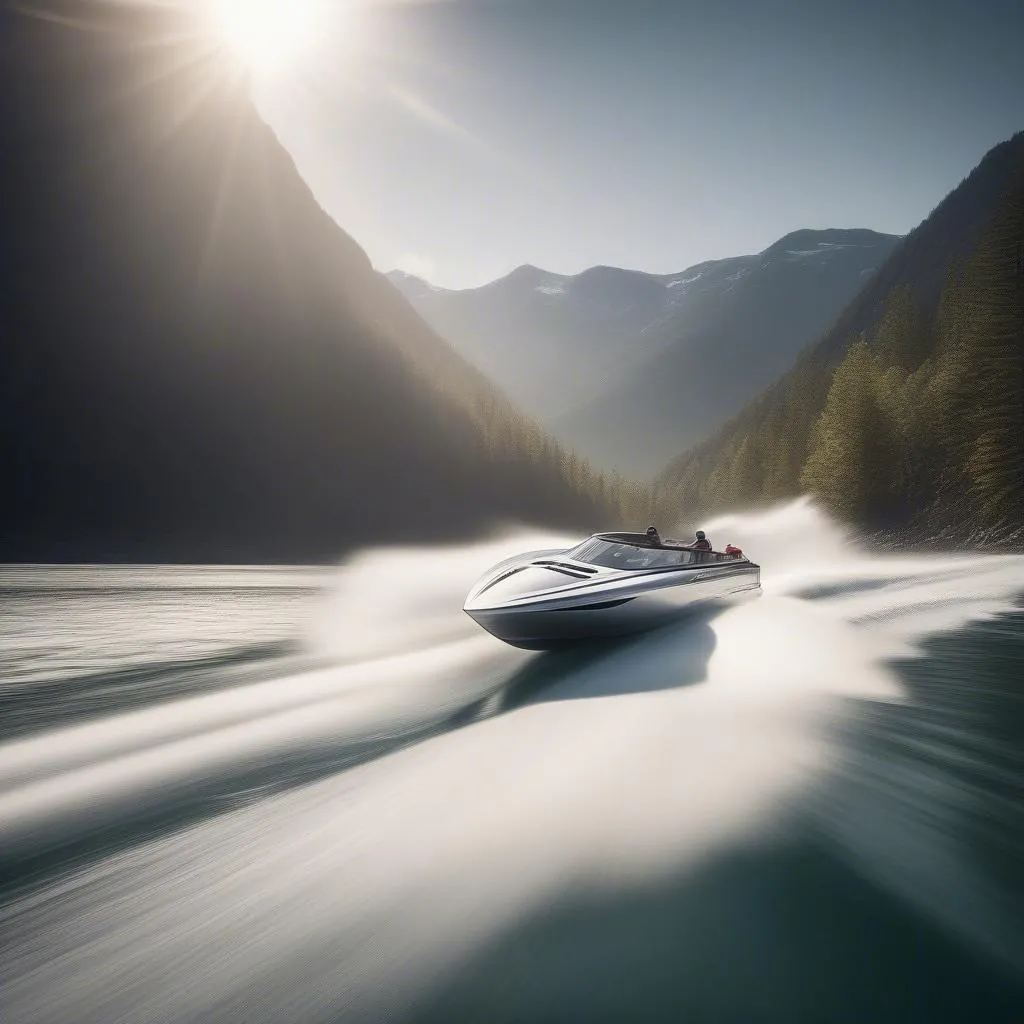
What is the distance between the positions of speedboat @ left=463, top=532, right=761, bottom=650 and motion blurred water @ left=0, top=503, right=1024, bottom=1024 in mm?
679

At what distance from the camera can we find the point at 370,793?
19.0ft

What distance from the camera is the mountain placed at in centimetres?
6862

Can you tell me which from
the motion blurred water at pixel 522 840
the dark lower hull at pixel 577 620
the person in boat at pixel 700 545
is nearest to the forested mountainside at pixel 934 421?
the person in boat at pixel 700 545

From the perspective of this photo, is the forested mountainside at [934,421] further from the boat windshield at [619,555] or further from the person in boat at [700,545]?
the boat windshield at [619,555]

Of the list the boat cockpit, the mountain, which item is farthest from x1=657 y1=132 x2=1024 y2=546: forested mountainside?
the mountain

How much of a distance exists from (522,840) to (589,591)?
209 inches

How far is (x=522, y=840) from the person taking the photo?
4.90m

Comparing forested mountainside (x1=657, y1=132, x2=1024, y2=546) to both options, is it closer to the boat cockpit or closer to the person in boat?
the person in boat

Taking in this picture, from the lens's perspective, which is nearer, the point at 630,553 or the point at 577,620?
the point at 577,620

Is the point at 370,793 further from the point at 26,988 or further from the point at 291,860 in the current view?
the point at 26,988

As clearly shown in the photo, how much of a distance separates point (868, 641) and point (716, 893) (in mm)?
9994

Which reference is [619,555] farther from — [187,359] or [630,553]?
[187,359]

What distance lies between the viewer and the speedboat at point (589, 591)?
383 inches

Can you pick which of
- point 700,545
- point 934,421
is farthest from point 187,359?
point 700,545
